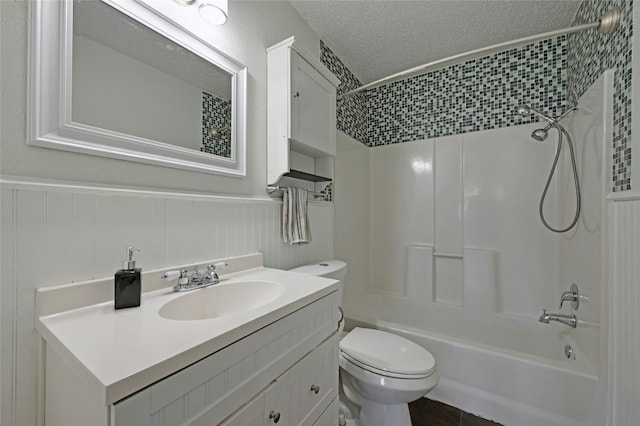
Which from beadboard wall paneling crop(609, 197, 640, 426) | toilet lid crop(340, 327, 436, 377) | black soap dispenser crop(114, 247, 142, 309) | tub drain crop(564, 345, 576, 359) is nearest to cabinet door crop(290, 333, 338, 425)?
toilet lid crop(340, 327, 436, 377)

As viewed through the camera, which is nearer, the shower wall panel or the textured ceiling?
the textured ceiling

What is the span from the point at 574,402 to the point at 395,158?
1.94 m

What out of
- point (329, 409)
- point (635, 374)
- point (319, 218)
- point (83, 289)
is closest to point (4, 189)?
point (83, 289)

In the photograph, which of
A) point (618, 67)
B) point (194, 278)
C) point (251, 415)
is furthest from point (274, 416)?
point (618, 67)

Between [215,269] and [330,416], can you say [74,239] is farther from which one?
[330,416]

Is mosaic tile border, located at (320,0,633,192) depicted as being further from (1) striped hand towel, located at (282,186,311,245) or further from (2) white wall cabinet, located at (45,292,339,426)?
(2) white wall cabinet, located at (45,292,339,426)

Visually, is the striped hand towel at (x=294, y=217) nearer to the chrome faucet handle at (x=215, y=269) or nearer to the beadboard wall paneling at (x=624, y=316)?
the chrome faucet handle at (x=215, y=269)

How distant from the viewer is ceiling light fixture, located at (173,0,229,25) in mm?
994

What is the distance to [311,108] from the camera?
1.47 m

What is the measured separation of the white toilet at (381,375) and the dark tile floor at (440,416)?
11.6 inches

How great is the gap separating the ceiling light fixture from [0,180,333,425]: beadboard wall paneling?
0.70 metres

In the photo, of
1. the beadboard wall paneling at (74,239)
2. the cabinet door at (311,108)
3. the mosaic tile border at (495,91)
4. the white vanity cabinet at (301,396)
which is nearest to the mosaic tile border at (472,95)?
the mosaic tile border at (495,91)

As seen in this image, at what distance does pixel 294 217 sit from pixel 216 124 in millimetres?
574

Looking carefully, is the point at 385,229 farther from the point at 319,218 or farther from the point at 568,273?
the point at 568,273
